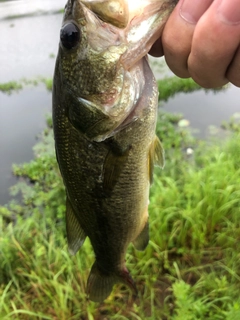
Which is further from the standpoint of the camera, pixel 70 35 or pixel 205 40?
pixel 70 35

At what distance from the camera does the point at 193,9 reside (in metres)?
1.10

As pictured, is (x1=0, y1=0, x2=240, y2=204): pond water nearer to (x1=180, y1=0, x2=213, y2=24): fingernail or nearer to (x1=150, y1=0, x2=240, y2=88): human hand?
(x1=150, y1=0, x2=240, y2=88): human hand

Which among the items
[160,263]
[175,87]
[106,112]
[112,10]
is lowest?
[175,87]

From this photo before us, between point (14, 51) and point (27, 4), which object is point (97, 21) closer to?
point (14, 51)

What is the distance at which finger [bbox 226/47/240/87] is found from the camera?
3.70ft

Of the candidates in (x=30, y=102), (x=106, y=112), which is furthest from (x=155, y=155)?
(x=30, y=102)

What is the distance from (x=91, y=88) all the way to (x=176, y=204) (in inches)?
93.3

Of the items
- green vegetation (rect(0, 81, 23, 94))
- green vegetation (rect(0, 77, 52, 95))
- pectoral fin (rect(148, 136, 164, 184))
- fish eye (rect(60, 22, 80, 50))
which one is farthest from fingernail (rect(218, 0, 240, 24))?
green vegetation (rect(0, 81, 23, 94))

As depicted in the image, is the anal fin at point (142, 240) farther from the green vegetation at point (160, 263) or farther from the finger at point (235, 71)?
the finger at point (235, 71)

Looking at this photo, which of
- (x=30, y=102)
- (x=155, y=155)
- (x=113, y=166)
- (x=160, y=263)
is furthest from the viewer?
(x=30, y=102)

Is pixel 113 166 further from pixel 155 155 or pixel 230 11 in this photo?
pixel 230 11

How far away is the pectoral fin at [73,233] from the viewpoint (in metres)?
1.72

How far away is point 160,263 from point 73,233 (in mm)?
1617

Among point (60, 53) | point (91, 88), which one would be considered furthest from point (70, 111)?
point (60, 53)
